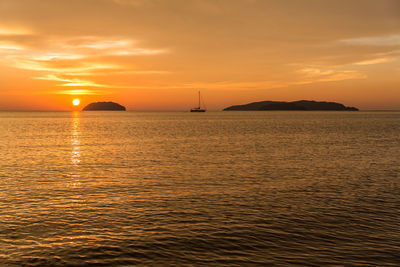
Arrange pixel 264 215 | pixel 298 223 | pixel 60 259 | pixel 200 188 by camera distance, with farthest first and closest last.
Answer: pixel 200 188 < pixel 264 215 < pixel 298 223 < pixel 60 259

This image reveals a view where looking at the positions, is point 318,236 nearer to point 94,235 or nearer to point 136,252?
point 136,252

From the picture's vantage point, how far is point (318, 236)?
59.3 ft

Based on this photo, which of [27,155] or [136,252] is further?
[27,155]

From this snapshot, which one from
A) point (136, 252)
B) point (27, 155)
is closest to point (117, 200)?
point (136, 252)

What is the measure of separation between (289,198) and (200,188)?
25.4ft

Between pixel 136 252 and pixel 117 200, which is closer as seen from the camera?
pixel 136 252

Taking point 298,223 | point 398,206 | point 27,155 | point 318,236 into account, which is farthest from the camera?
point 27,155

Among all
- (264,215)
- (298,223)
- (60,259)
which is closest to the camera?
(60,259)

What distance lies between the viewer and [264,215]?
21.5 meters

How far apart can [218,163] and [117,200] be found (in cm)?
2056

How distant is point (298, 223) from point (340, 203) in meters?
6.06

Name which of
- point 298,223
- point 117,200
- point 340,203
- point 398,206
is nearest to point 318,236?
point 298,223

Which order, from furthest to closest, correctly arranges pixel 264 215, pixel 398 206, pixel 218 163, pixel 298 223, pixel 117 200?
Answer: pixel 218 163
pixel 117 200
pixel 398 206
pixel 264 215
pixel 298 223

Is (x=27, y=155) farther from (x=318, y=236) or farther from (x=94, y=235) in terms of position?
(x=318, y=236)
